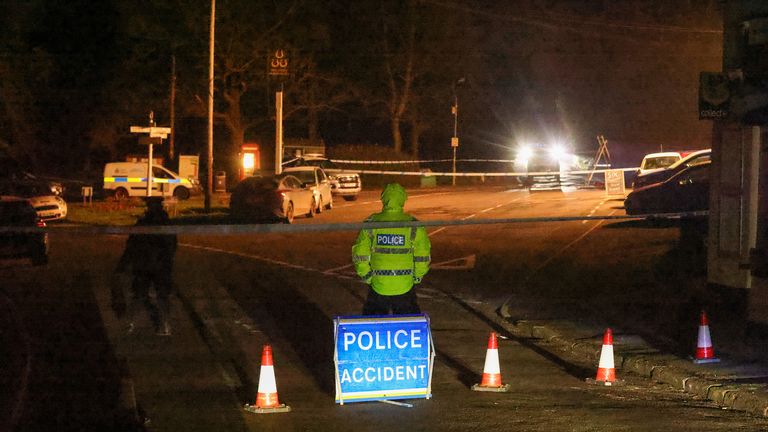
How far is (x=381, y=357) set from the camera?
902 cm

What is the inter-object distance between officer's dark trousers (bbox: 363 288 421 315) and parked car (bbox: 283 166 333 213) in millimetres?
25028

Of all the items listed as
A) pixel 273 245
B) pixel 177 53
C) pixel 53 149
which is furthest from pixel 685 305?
pixel 53 149

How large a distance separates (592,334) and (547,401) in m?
3.66

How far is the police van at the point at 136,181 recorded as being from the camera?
4541 cm

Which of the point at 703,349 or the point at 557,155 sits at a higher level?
the point at 557,155

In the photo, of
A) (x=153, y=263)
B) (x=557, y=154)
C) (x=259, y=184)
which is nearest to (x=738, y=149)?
(x=153, y=263)

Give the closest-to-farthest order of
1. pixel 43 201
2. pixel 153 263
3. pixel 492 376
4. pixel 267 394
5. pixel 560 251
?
pixel 267 394, pixel 492 376, pixel 153 263, pixel 560 251, pixel 43 201

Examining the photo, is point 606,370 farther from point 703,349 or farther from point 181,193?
point 181,193

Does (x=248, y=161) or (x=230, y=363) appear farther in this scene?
(x=248, y=161)

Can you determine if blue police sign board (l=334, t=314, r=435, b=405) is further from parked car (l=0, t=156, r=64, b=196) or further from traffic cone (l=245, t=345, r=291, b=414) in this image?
parked car (l=0, t=156, r=64, b=196)

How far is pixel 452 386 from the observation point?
10.1 meters

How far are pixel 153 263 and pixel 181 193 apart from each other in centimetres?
3388

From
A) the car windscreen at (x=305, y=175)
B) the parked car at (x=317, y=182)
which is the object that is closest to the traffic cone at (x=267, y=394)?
the parked car at (x=317, y=182)

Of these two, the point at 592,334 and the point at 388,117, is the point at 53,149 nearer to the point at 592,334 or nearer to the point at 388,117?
the point at 388,117
